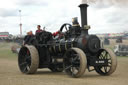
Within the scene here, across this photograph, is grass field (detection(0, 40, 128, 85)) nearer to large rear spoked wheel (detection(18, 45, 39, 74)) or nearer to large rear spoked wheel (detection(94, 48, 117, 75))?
large rear spoked wheel (detection(94, 48, 117, 75))

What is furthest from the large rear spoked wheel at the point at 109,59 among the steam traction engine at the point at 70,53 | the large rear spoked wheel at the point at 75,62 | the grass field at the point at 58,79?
the large rear spoked wheel at the point at 75,62

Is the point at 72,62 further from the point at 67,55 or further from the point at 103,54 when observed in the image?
the point at 103,54

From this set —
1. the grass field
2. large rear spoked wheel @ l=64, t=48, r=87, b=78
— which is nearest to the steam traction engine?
large rear spoked wheel @ l=64, t=48, r=87, b=78

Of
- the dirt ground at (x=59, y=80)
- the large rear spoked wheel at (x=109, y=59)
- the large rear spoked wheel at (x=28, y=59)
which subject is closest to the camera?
the dirt ground at (x=59, y=80)

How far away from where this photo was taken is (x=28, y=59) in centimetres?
1014

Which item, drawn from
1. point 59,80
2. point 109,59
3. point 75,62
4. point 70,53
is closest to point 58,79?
point 59,80

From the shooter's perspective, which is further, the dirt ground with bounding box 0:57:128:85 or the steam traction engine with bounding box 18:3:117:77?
the steam traction engine with bounding box 18:3:117:77

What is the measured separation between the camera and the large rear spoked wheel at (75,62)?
7812 mm

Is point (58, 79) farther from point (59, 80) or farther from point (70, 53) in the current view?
point (70, 53)

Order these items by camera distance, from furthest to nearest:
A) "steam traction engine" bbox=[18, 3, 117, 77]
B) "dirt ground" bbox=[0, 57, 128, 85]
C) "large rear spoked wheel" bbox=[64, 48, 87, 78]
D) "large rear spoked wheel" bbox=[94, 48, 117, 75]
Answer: "large rear spoked wheel" bbox=[94, 48, 117, 75], "steam traction engine" bbox=[18, 3, 117, 77], "large rear spoked wheel" bbox=[64, 48, 87, 78], "dirt ground" bbox=[0, 57, 128, 85]

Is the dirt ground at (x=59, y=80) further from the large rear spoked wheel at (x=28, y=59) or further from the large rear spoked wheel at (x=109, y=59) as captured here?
the large rear spoked wheel at (x=28, y=59)

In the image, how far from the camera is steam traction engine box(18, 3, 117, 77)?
8477 millimetres

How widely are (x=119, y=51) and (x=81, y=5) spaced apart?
19193 mm

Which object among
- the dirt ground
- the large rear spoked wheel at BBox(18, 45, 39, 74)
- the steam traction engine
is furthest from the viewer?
the large rear spoked wheel at BBox(18, 45, 39, 74)
